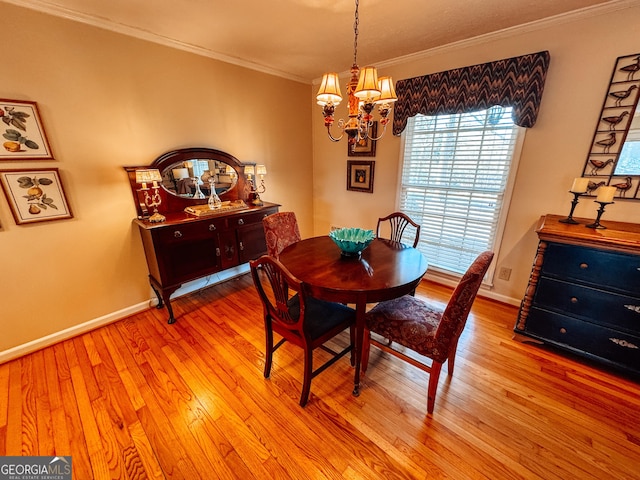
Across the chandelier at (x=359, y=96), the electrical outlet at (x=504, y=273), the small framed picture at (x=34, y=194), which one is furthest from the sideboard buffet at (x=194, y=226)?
the electrical outlet at (x=504, y=273)

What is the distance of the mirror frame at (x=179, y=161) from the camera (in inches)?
93.6

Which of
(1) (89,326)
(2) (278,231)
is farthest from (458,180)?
(1) (89,326)

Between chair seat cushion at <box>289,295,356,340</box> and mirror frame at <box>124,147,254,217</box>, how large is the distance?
1.68 metres

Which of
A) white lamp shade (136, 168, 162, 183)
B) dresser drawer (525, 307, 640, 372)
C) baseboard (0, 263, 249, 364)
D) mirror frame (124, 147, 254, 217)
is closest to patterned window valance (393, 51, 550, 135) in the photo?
dresser drawer (525, 307, 640, 372)

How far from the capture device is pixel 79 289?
2.24 m

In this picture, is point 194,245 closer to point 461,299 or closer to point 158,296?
point 158,296

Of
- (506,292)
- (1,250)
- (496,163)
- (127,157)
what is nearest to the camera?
(1,250)

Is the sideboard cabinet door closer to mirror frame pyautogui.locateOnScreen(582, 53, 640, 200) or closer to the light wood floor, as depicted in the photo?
the light wood floor

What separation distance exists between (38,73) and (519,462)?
383 cm

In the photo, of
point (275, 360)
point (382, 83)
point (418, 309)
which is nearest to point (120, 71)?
point (382, 83)

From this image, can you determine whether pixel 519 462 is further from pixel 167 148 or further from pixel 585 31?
pixel 167 148

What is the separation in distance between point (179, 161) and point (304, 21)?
65.6 inches

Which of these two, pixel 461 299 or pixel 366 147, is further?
pixel 366 147

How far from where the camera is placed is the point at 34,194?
1.90m
